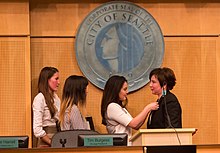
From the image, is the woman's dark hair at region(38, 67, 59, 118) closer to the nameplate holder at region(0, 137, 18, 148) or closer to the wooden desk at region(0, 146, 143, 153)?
the nameplate holder at region(0, 137, 18, 148)

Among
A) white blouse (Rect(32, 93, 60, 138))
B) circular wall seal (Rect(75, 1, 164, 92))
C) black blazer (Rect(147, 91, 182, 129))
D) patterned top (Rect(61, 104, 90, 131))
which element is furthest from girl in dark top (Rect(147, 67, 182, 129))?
circular wall seal (Rect(75, 1, 164, 92))

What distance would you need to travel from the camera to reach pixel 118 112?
5840 mm

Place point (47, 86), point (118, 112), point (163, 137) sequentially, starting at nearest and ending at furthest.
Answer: point (163, 137) < point (118, 112) < point (47, 86)

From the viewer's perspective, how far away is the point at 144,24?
728cm

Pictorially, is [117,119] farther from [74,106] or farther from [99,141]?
[99,141]

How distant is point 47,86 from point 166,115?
137 cm

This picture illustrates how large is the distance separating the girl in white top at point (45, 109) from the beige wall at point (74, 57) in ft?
1.63

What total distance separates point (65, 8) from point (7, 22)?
66 cm

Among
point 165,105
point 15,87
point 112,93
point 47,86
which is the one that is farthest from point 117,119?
point 15,87

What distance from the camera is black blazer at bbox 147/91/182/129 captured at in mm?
5648

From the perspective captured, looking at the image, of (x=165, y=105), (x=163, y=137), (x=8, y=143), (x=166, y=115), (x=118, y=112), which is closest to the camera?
(x=8, y=143)

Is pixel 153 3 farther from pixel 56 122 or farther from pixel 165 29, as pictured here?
pixel 56 122

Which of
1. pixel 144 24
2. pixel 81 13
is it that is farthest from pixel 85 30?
pixel 144 24

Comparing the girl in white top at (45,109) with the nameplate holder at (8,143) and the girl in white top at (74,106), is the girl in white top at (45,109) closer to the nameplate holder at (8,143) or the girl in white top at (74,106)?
the girl in white top at (74,106)
